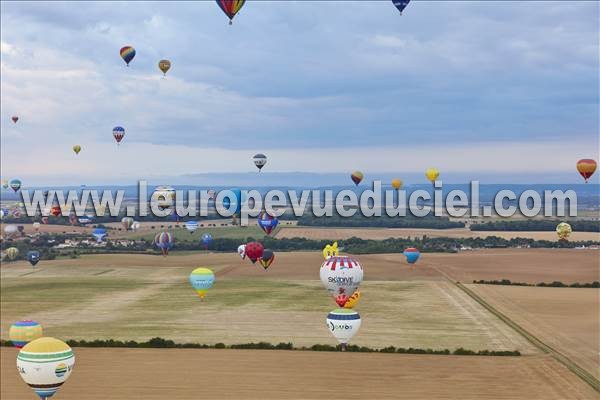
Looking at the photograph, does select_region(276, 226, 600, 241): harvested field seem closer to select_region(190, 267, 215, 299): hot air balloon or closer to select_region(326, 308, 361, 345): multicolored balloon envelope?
select_region(190, 267, 215, 299): hot air balloon

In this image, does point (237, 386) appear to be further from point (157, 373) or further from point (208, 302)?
point (208, 302)

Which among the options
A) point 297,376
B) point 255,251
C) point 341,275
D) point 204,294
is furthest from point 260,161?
point 297,376

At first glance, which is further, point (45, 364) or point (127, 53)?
point (127, 53)

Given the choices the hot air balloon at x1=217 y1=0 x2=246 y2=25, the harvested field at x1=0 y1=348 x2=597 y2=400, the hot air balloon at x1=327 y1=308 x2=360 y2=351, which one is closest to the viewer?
the harvested field at x1=0 y1=348 x2=597 y2=400

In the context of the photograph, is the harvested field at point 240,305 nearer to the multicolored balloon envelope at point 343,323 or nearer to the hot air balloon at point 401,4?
the multicolored balloon envelope at point 343,323

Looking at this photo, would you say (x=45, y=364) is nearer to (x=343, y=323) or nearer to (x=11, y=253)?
(x=343, y=323)

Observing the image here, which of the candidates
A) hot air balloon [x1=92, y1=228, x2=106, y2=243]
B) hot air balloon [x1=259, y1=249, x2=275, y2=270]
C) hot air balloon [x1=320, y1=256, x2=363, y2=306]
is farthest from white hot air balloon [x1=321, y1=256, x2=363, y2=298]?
hot air balloon [x1=92, y1=228, x2=106, y2=243]
